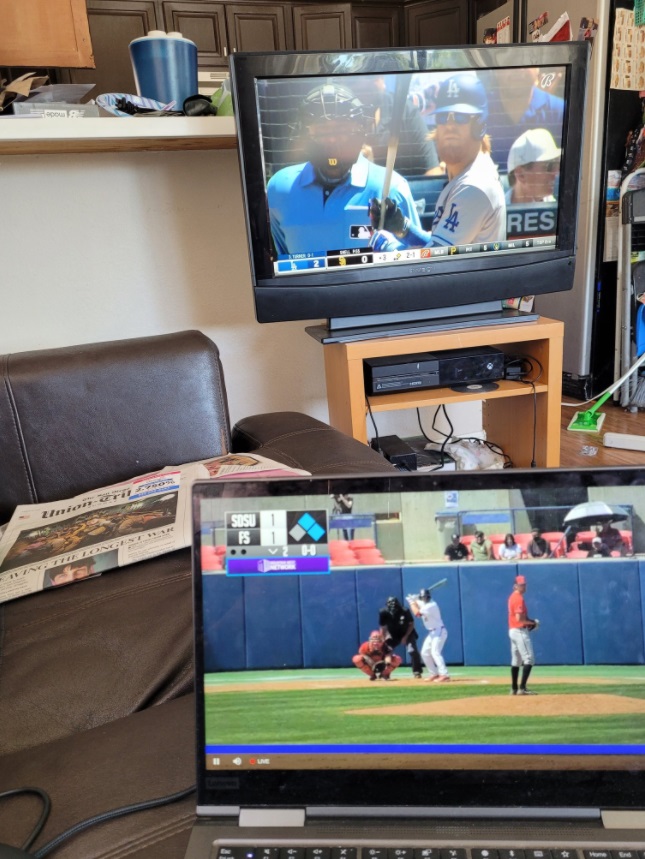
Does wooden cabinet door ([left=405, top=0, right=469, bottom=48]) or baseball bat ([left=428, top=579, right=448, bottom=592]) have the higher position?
wooden cabinet door ([left=405, top=0, right=469, bottom=48])

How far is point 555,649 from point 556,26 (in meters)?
2.99

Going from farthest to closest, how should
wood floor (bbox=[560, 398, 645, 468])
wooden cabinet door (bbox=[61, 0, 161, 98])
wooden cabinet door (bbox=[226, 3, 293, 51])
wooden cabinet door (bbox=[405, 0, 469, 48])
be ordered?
wooden cabinet door (bbox=[405, 0, 469, 48]) → wooden cabinet door (bbox=[226, 3, 293, 51]) → wooden cabinet door (bbox=[61, 0, 161, 98]) → wood floor (bbox=[560, 398, 645, 468])

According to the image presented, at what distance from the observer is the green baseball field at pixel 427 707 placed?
459 millimetres

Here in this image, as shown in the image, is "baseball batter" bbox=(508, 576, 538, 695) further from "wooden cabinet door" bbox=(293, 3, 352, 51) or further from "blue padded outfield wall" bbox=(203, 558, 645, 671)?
"wooden cabinet door" bbox=(293, 3, 352, 51)

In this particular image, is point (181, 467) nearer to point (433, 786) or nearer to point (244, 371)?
point (244, 371)

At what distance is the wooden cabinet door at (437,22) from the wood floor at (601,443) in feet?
7.64

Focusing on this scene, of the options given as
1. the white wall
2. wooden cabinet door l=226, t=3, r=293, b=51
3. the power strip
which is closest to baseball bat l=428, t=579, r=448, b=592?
the white wall

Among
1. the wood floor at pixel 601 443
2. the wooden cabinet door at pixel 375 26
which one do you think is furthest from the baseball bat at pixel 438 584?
the wooden cabinet door at pixel 375 26

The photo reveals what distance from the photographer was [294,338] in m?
1.97

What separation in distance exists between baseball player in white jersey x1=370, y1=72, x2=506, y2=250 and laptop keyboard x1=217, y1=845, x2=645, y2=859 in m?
1.45

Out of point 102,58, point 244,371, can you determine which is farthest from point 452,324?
point 102,58

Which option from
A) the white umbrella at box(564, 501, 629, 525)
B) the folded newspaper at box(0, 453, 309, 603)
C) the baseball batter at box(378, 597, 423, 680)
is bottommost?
the folded newspaper at box(0, 453, 309, 603)

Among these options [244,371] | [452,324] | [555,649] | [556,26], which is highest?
[556,26]

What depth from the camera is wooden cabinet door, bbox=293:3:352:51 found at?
3.83 m
